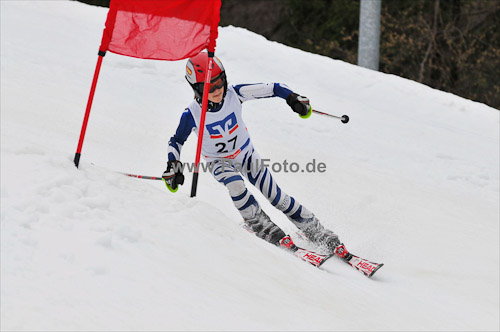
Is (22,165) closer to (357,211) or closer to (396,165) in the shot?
(357,211)

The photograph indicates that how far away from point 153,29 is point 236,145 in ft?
3.90

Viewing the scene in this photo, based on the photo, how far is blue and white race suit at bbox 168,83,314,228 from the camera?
4.75 metres

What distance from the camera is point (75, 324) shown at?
8.31ft

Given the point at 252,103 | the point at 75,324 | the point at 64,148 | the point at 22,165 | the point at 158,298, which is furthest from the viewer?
the point at 252,103

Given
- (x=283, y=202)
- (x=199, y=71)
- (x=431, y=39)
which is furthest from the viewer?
(x=431, y=39)

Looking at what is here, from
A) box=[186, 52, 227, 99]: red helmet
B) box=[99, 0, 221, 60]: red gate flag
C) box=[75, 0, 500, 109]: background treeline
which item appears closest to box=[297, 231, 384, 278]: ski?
box=[186, 52, 227, 99]: red helmet

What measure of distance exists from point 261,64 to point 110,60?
88.5 inches

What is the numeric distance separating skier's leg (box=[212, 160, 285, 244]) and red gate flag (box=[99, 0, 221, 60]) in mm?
1032

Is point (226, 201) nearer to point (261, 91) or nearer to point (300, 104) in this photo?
point (261, 91)

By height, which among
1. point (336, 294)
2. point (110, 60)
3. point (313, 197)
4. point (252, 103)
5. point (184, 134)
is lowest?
point (336, 294)

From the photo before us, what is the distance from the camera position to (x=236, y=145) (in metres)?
4.88

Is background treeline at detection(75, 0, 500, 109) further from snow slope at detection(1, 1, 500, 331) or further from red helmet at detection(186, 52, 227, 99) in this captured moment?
red helmet at detection(186, 52, 227, 99)

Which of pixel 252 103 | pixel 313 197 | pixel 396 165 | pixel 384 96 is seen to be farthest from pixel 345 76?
pixel 313 197

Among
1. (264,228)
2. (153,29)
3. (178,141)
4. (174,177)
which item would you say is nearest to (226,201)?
(264,228)
